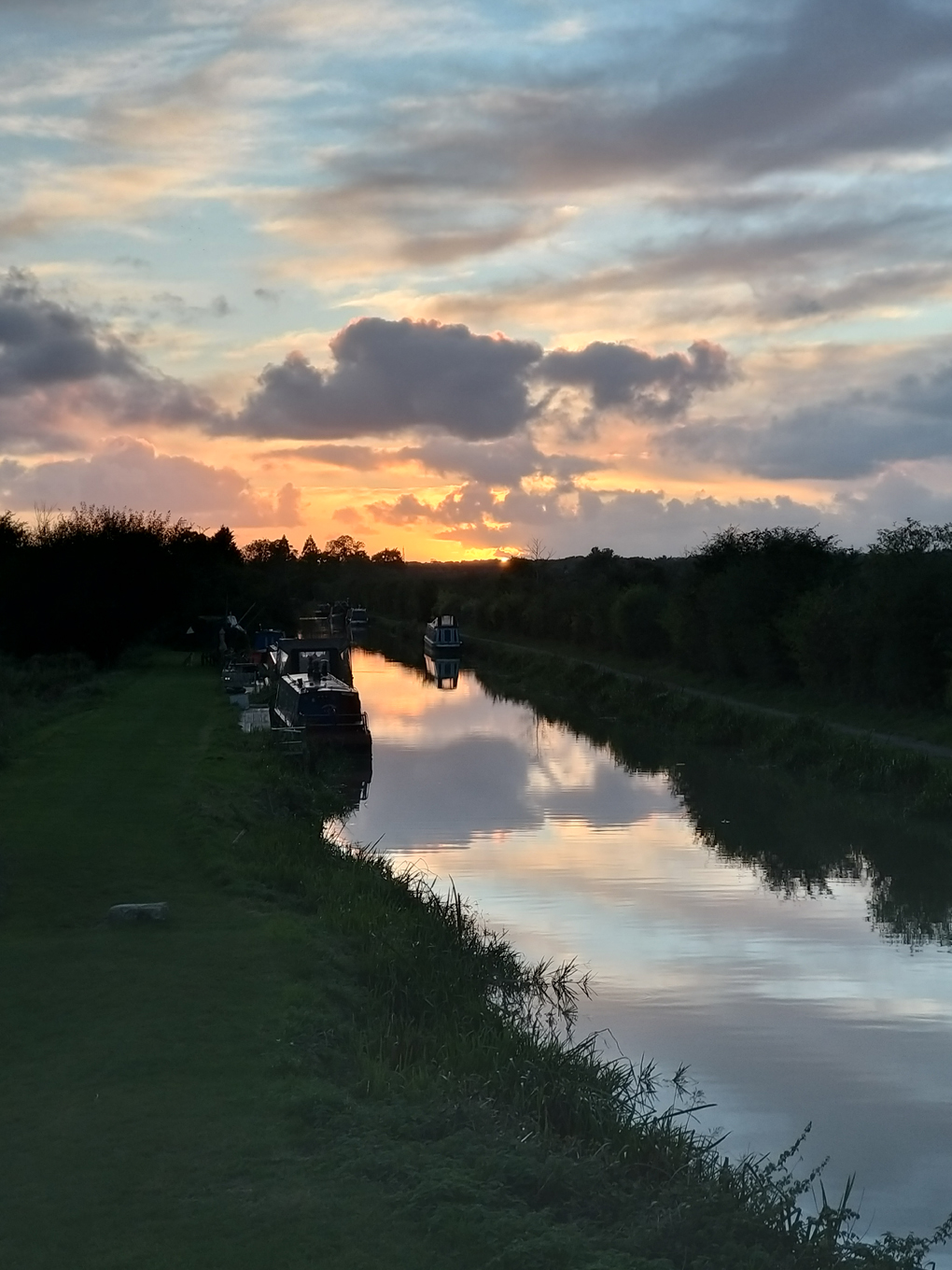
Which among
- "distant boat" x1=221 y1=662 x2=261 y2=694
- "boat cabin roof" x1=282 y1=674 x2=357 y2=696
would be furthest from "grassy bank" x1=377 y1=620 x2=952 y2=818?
"distant boat" x1=221 y1=662 x2=261 y2=694

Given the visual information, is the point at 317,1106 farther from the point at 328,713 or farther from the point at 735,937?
the point at 328,713

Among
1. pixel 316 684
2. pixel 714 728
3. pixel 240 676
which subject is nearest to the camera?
pixel 316 684

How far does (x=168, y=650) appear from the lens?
5241 centimetres

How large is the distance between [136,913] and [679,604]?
111 ft

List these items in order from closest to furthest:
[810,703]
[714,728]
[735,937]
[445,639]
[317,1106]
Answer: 1. [317,1106]
2. [735,937]
3. [714,728]
4. [810,703]
5. [445,639]

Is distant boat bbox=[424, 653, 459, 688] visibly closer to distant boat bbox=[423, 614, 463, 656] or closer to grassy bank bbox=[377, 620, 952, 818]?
distant boat bbox=[423, 614, 463, 656]

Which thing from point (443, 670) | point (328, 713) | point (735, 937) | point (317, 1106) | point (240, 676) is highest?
point (317, 1106)

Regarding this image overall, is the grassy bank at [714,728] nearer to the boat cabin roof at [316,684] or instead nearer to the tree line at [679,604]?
the tree line at [679,604]

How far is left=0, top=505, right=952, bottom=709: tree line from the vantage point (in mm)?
28109

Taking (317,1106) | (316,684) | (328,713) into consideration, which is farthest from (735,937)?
(316,684)

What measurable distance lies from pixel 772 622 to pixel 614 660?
1578cm

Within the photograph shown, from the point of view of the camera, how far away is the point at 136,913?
1048 cm

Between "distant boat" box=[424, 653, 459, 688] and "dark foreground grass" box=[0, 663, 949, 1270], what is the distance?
41845 millimetres

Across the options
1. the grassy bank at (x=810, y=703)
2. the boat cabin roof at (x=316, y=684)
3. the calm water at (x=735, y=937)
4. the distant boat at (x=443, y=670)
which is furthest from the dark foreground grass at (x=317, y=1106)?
the distant boat at (x=443, y=670)
